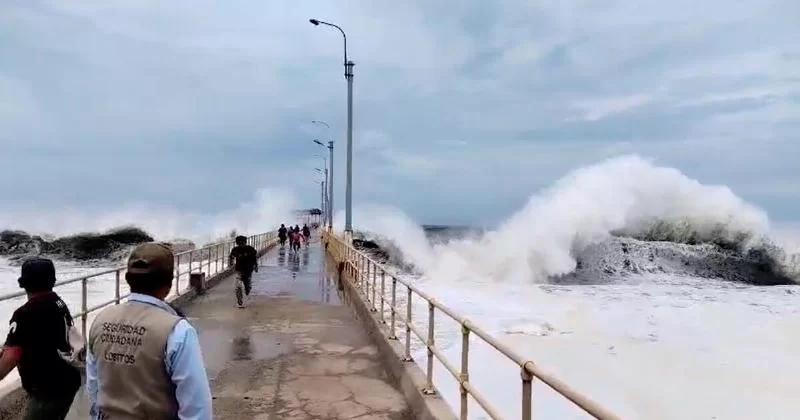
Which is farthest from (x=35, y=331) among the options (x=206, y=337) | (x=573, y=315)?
(x=573, y=315)

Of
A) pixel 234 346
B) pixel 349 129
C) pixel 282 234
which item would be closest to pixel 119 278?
pixel 234 346

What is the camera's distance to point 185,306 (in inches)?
494

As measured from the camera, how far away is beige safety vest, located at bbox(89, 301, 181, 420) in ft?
7.59

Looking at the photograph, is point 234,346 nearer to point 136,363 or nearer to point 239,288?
point 239,288

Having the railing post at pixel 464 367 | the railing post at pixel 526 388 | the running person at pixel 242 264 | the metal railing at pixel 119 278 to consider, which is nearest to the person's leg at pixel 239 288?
the running person at pixel 242 264

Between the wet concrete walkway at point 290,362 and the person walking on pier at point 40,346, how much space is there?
2.45m

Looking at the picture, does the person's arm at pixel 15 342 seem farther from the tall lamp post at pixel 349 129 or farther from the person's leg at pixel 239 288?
the tall lamp post at pixel 349 129

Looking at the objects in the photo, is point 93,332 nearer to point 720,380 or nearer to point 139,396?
point 139,396

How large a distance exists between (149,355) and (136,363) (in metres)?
0.06

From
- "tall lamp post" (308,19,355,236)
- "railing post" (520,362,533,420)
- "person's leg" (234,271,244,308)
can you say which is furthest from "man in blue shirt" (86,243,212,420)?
"tall lamp post" (308,19,355,236)

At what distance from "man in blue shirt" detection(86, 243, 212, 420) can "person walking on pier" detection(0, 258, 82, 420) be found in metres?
1.04

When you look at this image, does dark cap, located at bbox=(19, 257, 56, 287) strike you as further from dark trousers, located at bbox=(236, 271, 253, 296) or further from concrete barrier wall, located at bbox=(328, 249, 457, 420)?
dark trousers, located at bbox=(236, 271, 253, 296)

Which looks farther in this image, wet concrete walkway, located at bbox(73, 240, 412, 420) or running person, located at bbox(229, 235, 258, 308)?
running person, located at bbox(229, 235, 258, 308)

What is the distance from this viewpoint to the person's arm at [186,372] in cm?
231
